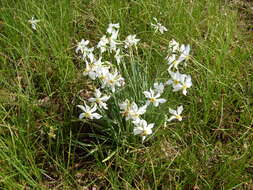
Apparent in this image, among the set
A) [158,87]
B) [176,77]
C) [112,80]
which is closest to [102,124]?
[112,80]

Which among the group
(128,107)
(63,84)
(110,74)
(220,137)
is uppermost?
(110,74)

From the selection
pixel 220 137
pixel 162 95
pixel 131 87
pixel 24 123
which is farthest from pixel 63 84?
pixel 220 137

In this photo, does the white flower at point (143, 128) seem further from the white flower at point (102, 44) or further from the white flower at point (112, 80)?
the white flower at point (102, 44)

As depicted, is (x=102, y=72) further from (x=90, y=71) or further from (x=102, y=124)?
(x=102, y=124)

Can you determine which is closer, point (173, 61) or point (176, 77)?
point (176, 77)

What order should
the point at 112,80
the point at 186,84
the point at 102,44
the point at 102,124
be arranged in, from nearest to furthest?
the point at 186,84, the point at 112,80, the point at 102,44, the point at 102,124

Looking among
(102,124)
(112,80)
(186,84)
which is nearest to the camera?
(186,84)

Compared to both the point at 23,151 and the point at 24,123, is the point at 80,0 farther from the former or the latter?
the point at 23,151

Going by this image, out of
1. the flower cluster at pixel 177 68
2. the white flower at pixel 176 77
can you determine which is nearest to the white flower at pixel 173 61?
the flower cluster at pixel 177 68
